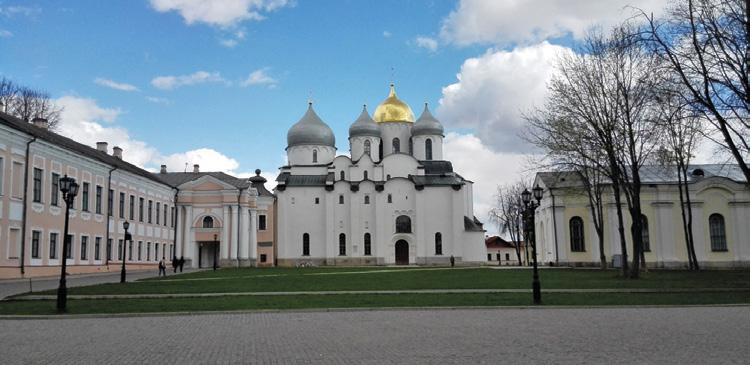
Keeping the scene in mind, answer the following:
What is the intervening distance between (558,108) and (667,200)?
2766cm

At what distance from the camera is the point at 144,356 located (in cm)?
1011

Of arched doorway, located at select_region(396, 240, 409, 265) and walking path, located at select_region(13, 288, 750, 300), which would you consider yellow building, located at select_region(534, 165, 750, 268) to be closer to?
arched doorway, located at select_region(396, 240, 409, 265)

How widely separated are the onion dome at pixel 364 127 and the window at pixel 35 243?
1870 inches

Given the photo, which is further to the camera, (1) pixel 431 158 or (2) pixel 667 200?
(1) pixel 431 158

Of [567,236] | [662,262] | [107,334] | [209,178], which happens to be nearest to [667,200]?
[662,262]

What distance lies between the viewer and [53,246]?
37.8 meters

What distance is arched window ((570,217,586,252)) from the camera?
57.2m

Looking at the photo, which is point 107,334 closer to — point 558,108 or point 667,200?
point 558,108

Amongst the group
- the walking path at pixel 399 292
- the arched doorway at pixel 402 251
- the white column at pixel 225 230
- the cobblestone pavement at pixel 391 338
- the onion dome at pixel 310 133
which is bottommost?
the cobblestone pavement at pixel 391 338

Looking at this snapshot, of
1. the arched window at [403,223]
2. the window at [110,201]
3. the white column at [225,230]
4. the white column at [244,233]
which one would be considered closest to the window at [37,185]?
the window at [110,201]

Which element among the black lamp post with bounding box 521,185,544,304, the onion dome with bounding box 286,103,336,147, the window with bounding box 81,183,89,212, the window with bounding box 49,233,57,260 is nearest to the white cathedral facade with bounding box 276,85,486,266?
→ the onion dome with bounding box 286,103,336,147

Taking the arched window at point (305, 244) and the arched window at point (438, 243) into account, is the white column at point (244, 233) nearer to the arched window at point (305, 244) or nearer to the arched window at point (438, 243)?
the arched window at point (305, 244)

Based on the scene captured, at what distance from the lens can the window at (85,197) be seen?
41794 millimetres

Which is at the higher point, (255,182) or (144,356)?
(255,182)
